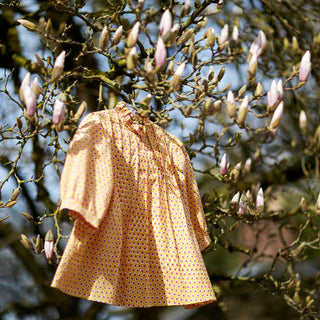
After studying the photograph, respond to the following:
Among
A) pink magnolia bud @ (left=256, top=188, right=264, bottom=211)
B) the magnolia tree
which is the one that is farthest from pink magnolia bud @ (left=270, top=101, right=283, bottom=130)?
pink magnolia bud @ (left=256, top=188, right=264, bottom=211)

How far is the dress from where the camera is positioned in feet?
3.07

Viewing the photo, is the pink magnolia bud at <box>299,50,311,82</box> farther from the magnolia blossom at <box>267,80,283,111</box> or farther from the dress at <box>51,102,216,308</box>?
the dress at <box>51,102,216,308</box>

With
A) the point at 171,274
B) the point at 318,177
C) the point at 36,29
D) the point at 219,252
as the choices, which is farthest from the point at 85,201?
the point at 219,252

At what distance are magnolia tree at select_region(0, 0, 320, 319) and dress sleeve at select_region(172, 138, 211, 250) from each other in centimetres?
10

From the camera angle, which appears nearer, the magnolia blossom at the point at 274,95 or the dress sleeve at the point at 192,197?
the magnolia blossom at the point at 274,95

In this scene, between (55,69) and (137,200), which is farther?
(137,200)

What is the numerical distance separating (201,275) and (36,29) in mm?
680

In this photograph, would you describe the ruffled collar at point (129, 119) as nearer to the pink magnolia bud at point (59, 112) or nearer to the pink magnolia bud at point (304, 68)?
the pink magnolia bud at point (59, 112)

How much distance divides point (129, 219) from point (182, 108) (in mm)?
299

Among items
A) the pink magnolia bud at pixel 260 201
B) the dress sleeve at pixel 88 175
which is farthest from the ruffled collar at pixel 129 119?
the pink magnolia bud at pixel 260 201

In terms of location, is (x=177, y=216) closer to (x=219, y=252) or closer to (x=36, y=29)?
(x=36, y=29)

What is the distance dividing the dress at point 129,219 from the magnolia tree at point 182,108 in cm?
8

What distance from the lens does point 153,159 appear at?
1145 millimetres

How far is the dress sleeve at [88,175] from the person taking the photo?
91cm
